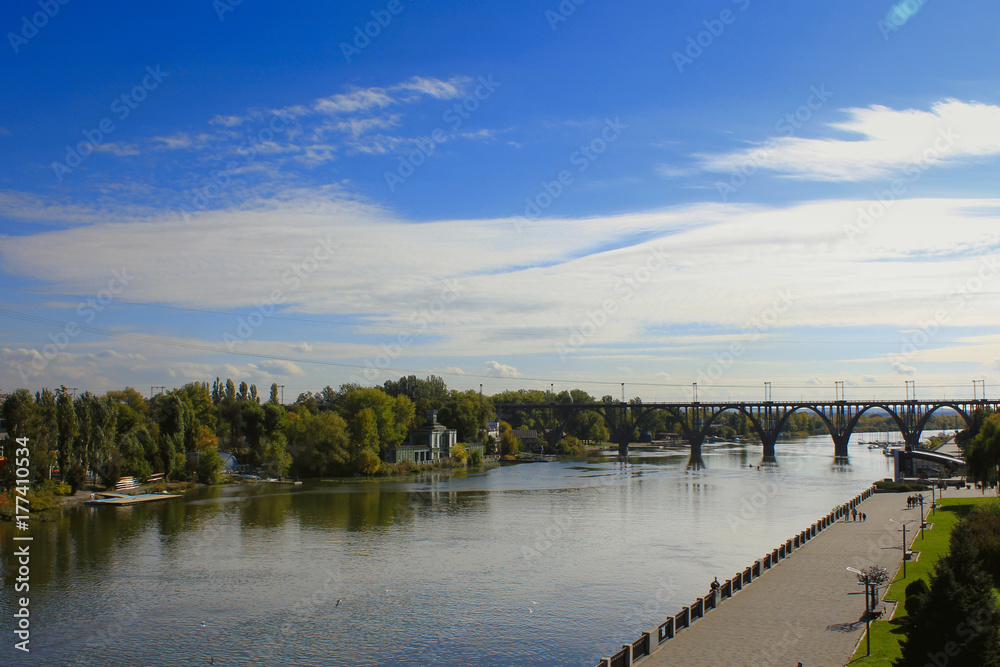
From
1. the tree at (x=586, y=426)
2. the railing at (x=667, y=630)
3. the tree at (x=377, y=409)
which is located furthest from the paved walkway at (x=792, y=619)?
the tree at (x=586, y=426)

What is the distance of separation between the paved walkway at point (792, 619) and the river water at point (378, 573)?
2168 millimetres

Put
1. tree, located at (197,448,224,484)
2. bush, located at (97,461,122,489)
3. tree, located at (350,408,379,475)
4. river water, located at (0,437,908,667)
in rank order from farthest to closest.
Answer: tree, located at (350,408,379,475)
tree, located at (197,448,224,484)
bush, located at (97,461,122,489)
river water, located at (0,437,908,667)

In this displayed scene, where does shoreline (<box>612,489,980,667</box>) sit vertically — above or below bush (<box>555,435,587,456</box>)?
above

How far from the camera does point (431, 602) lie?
2375 cm

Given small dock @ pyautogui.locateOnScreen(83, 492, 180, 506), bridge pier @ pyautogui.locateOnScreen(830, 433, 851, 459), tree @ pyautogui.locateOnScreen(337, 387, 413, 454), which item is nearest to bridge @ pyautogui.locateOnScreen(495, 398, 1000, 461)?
bridge pier @ pyautogui.locateOnScreen(830, 433, 851, 459)

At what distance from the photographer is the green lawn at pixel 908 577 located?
1645 cm

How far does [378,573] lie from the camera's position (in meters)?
27.9

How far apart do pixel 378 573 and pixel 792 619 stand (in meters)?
14.7

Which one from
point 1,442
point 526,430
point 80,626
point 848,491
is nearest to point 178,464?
point 1,442

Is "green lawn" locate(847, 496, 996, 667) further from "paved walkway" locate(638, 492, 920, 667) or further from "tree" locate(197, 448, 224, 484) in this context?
"tree" locate(197, 448, 224, 484)

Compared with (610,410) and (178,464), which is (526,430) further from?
(178,464)

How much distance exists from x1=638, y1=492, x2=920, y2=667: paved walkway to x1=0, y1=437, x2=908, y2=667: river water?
217cm

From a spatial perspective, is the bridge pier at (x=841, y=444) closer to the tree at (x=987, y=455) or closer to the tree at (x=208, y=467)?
the tree at (x=987, y=455)

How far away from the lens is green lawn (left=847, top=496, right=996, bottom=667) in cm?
1645
